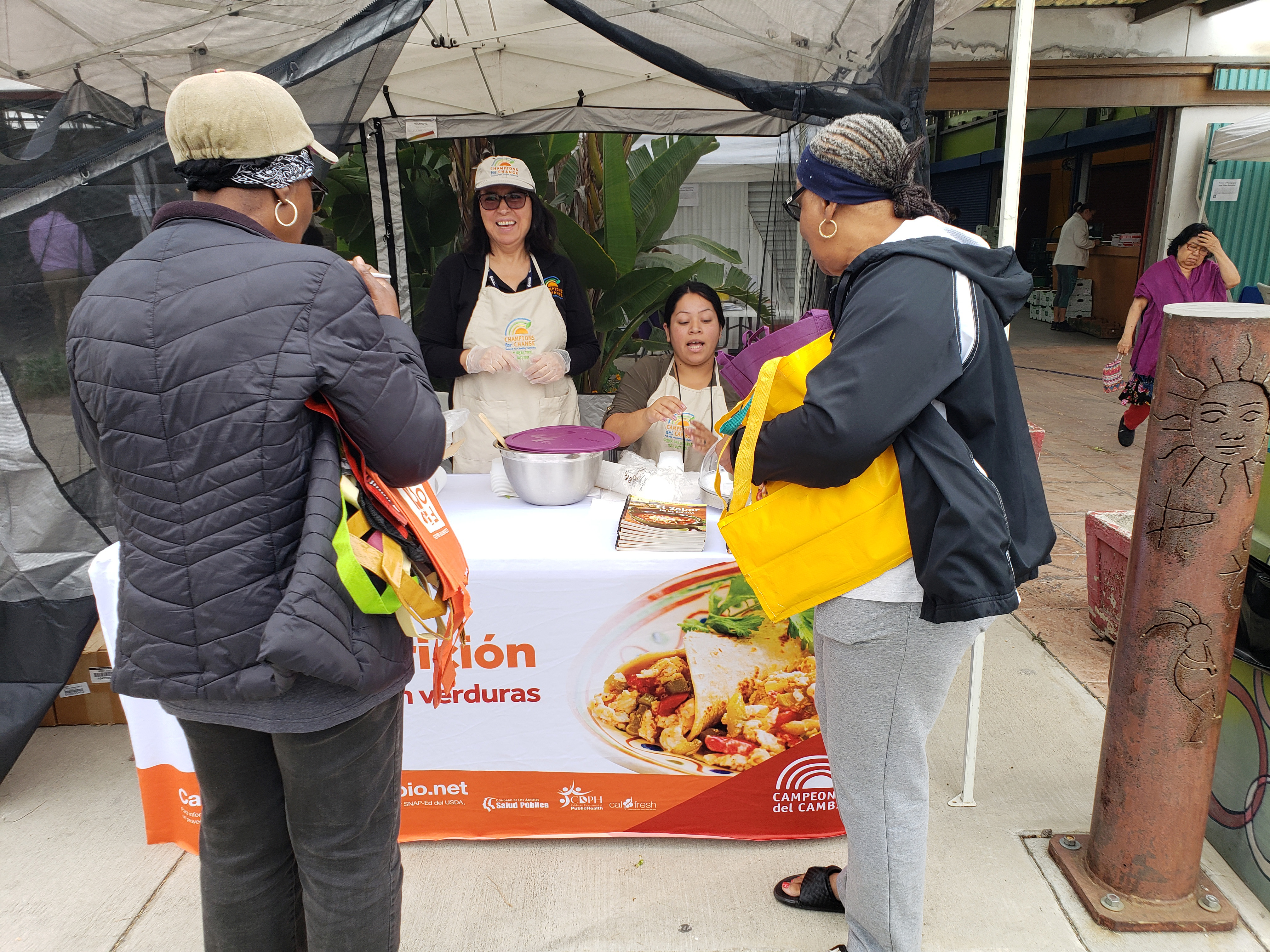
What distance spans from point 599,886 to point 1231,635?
5.66 feet

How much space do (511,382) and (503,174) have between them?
871mm

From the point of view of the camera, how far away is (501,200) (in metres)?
3.49

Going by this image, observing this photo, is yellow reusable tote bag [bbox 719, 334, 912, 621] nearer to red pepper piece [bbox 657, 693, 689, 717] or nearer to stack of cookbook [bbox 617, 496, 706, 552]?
stack of cookbook [bbox 617, 496, 706, 552]

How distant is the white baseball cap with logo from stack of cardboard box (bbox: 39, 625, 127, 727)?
7.23 feet

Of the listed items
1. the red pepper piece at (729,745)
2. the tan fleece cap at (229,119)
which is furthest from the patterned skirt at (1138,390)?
the tan fleece cap at (229,119)

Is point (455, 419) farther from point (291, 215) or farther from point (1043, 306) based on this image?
point (1043, 306)

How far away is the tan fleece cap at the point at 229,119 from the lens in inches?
51.4

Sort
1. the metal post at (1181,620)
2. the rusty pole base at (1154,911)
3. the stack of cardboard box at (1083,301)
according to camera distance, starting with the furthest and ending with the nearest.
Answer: the stack of cardboard box at (1083,301)
the rusty pole base at (1154,911)
the metal post at (1181,620)

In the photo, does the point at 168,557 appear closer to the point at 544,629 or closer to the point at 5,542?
the point at 544,629

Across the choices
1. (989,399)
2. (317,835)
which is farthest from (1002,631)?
(317,835)

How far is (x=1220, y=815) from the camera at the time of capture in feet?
8.14

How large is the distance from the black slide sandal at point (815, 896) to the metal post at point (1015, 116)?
171 cm

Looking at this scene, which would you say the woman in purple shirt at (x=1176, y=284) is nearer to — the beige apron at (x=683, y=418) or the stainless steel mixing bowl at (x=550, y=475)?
the beige apron at (x=683, y=418)

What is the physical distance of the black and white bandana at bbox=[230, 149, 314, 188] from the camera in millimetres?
1362
